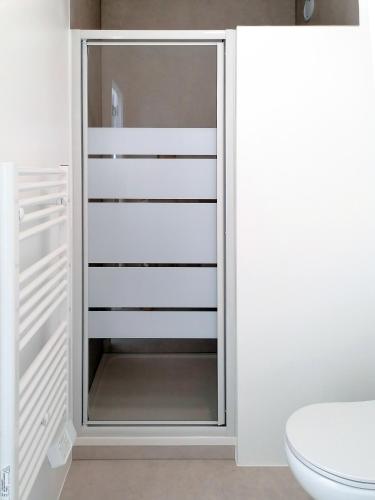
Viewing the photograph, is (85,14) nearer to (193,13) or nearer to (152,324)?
(193,13)

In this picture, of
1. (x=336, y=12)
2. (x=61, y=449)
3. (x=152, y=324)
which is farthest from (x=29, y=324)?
(x=336, y=12)

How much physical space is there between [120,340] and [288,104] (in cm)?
129

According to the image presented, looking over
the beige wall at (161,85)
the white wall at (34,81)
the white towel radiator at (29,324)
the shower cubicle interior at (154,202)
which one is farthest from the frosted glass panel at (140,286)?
the beige wall at (161,85)

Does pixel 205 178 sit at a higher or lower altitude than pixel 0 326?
higher

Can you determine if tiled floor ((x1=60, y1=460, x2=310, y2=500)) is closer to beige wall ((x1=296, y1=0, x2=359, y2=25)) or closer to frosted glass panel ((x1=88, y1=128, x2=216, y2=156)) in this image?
frosted glass panel ((x1=88, y1=128, x2=216, y2=156))

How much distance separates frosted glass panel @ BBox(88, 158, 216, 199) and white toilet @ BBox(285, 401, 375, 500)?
1115 millimetres

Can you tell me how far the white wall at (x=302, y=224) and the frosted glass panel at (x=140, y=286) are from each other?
0.88 ft

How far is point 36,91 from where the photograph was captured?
5.80ft

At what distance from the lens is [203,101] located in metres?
2.39

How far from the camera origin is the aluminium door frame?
237 centimetres

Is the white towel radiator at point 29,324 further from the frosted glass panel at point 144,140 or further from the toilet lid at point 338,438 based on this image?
the toilet lid at point 338,438

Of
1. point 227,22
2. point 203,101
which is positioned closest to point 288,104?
point 203,101

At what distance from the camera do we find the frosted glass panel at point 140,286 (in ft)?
7.97

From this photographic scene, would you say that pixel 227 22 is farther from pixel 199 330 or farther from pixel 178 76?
pixel 199 330
